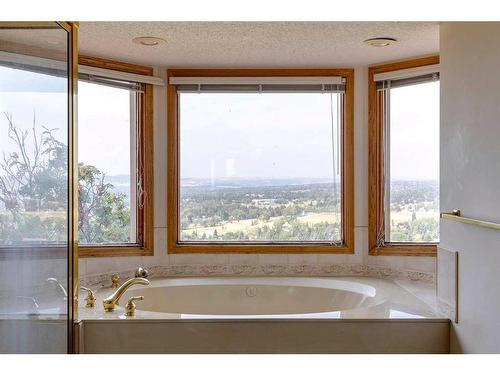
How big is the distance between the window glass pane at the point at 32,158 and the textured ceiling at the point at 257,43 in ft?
2.66

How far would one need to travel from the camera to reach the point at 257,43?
3.19 metres

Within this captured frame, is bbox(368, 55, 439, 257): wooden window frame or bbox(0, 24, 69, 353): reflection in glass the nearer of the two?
bbox(0, 24, 69, 353): reflection in glass

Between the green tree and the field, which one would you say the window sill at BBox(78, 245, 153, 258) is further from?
the green tree

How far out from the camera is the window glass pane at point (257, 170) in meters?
3.89

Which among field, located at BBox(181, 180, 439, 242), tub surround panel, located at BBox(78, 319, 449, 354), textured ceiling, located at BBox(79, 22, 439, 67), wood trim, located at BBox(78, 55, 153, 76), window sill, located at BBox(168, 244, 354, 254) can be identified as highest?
textured ceiling, located at BBox(79, 22, 439, 67)

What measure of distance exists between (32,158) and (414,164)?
2603 mm

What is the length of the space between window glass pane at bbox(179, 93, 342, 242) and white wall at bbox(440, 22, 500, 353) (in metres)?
1.25

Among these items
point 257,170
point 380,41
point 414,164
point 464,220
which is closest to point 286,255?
point 257,170

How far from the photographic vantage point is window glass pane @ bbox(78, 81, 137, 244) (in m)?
3.58

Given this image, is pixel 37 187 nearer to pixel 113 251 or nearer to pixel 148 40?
pixel 148 40

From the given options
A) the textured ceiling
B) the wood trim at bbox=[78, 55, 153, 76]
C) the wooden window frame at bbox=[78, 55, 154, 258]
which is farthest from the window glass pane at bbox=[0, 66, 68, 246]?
the wooden window frame at bbox=[78, 55, 154, 258]

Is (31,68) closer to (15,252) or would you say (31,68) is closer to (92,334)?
(15,252)

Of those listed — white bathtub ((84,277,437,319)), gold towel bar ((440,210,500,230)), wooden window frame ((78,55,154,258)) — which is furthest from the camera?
wooden window frame ((78,55,154,258))

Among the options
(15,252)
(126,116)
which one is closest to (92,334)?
(15,252)
